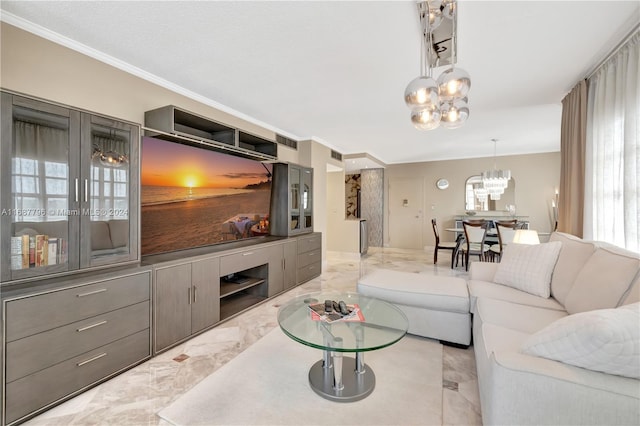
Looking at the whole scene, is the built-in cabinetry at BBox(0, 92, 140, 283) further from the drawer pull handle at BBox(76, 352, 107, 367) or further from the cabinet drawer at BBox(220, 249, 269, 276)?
the cabinet drawer at BBox(220, 249, 269, 276)

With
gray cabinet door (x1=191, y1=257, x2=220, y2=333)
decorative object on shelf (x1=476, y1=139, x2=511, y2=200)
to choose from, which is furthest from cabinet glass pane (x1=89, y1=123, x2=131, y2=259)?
decorative object on shelf (x1=476, y1=139, x2=511, y2=200)

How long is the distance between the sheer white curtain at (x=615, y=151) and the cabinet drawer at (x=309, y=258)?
3.32 metres

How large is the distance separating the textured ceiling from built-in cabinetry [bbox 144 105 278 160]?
39 centimetres

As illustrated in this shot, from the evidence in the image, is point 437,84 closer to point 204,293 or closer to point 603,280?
point 603,280

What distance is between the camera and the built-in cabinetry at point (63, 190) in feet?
5.18

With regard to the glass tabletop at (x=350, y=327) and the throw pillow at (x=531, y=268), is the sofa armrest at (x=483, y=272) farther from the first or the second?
the glass tabletop at (x=350, y=327)

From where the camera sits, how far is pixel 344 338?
1.63m

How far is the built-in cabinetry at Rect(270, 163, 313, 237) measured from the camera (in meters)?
4.10

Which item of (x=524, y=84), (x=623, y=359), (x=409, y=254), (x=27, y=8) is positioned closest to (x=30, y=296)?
(x=27, y=8)

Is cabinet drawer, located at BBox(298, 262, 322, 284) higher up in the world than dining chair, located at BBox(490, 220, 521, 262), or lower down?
lower down

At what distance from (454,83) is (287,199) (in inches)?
111

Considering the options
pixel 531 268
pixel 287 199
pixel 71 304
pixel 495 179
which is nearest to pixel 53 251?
pixel 71 304

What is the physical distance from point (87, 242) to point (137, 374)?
1.01m

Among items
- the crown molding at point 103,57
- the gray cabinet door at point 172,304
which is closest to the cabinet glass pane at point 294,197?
the crown molding at point 103,57
